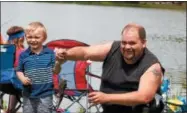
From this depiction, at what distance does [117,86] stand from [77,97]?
2355mm

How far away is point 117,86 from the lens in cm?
314

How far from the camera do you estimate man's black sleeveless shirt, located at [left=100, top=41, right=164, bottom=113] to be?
3.12 m

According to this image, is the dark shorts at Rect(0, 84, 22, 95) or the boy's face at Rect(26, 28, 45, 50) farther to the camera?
the dark shorts at Rect(0, 84, 22, 95)

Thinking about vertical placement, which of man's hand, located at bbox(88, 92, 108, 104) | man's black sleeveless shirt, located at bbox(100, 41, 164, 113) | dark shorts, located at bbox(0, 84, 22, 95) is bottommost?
dark shorts, located at bbox(0, 84, 22, 95)

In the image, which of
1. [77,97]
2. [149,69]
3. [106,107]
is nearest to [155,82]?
[149,69]

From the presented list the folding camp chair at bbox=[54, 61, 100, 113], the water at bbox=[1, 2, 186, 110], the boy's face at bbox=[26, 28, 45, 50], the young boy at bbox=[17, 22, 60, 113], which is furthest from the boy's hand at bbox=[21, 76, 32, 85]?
the water at bbox=[1, 2, 186, 110]

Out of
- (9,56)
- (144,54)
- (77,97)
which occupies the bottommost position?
(77,97)

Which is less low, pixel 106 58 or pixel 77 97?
pixel 106 58

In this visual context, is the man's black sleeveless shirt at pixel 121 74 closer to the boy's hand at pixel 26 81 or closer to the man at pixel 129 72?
the man at pixel 129 72

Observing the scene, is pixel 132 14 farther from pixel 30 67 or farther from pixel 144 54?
pixel 144 54

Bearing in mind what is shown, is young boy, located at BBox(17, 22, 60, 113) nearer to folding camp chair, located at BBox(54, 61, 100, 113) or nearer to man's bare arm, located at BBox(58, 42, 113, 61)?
folding camp chair, located at BBox(54, 61, 100, 113)

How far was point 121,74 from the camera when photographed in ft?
10.3

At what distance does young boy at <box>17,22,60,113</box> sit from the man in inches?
53.1

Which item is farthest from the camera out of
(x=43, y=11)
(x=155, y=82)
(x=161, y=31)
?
(x=43, y=11)
